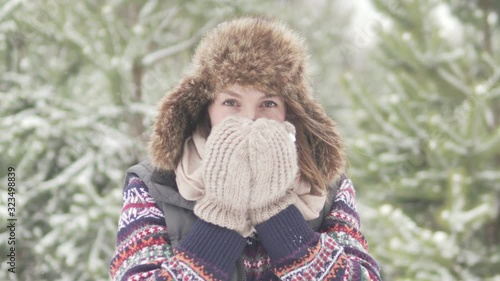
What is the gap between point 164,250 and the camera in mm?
1499

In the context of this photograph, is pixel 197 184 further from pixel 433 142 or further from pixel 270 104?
pixel 433 142

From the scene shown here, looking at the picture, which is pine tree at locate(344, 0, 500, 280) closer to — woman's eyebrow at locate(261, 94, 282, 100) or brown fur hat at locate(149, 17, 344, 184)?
brown fur hat at locate(149, 17, 344, 184)

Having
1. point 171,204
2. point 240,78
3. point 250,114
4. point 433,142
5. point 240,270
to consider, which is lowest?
point 240,270

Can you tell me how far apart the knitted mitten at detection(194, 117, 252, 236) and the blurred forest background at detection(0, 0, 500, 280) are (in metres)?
2.61

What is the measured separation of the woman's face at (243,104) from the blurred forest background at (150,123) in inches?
97.2

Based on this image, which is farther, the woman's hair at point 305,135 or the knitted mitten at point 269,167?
the woman's hair at point 305,135

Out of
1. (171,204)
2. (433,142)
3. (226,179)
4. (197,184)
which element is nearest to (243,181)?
(226,179)

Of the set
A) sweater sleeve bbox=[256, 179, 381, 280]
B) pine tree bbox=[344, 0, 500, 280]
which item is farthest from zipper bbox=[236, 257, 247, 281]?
pine tree bbox=[344, 0, 500, 280]

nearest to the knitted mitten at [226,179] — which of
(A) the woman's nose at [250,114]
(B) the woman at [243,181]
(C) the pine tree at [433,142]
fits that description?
(B) the woman at [243,181]

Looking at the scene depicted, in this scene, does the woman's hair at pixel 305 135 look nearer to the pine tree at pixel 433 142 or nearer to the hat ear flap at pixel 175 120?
the hat ear flap at pixel 175 120

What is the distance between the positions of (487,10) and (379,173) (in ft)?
6.07

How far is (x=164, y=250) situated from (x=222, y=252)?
0.20 m

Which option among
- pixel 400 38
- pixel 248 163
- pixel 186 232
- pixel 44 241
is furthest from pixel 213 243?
pixel 400 38

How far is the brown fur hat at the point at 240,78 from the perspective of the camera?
164cm
